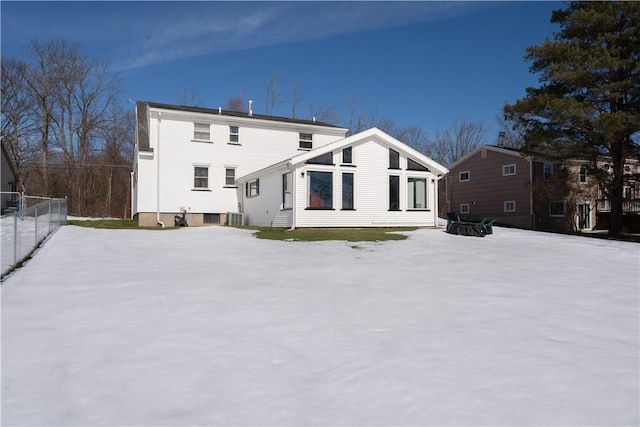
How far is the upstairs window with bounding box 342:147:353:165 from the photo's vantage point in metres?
18.4

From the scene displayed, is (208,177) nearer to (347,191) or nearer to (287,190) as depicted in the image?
(287,190)

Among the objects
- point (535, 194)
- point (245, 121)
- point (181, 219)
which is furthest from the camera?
point (535, 194)

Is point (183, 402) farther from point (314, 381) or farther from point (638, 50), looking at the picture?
point (638, 50)

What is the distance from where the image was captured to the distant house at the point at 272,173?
17969mm

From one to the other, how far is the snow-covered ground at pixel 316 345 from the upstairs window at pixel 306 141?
16735 millimetres

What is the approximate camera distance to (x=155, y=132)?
21.6m

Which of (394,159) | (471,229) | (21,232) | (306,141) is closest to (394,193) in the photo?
(394,159)

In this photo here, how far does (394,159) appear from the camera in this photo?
19.3 meters

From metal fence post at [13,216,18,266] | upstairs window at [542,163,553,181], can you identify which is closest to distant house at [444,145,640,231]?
upstairs window at [542,163,553,181]

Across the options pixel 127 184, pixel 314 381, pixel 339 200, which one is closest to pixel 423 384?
pixel 314 381

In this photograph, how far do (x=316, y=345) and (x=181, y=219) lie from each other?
1806cm

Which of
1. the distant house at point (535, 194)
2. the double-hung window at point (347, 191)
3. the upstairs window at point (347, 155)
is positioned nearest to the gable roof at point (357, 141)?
the upstairs window at point (347, 155)

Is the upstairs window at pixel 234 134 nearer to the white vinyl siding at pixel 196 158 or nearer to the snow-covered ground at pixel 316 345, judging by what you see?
the white vinyl siding at pixel 196 158

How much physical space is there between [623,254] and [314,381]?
1317 centimetres
